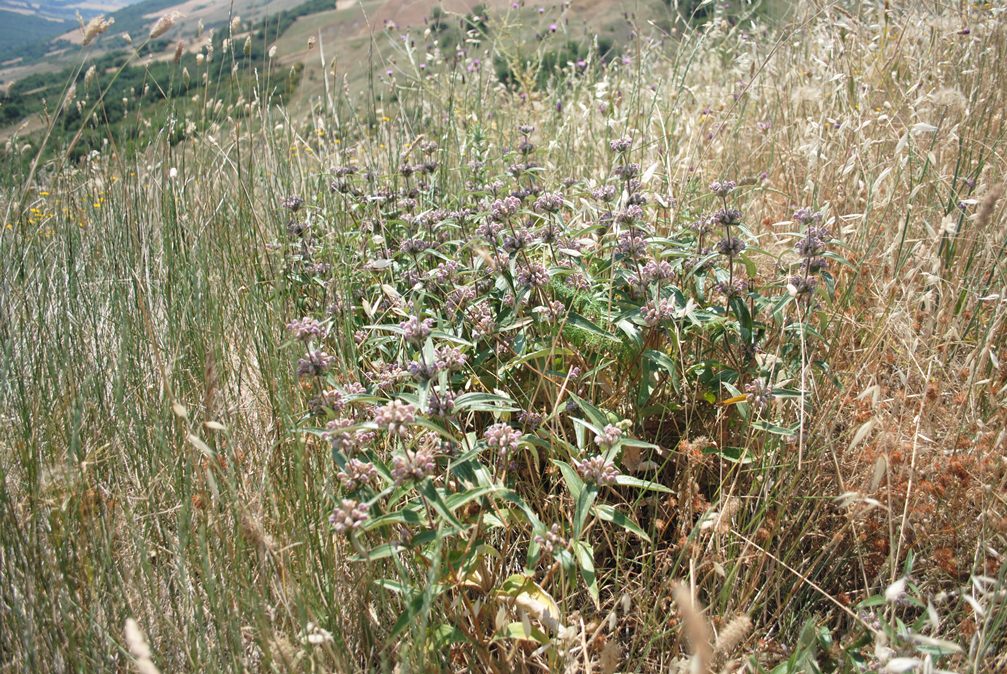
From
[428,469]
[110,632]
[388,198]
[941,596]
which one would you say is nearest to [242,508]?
[428,469]

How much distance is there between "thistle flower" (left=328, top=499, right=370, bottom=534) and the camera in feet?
4.03

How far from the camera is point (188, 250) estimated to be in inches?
91.0

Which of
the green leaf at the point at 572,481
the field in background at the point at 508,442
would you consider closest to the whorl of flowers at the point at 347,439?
the field in background at the point at 508,442

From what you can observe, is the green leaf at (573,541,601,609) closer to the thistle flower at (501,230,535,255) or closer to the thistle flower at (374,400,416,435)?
the thistle flower at (374,400,416,435)

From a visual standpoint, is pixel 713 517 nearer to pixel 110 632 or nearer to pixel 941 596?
pixel 941 596

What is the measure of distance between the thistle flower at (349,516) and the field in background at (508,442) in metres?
0.01

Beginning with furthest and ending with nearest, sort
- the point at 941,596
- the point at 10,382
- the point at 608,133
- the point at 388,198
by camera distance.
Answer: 1. the point at 608,133
2. the point at 388,198
3. the point at 10,382
4. the point at 941,596

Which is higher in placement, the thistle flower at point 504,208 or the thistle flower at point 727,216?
the thistle flower at point 504,208

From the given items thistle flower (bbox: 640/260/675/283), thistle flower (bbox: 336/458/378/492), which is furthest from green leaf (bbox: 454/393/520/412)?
thistle flower (bbox: 640/260/675/283)

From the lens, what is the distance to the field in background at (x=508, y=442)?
135 cm

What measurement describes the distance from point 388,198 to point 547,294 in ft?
3.04

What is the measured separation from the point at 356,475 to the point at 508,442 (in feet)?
1.03

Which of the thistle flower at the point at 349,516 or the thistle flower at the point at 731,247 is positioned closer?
the thistle flower at the point at 349,516

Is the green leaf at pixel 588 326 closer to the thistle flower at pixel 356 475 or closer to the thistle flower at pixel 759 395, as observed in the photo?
the thistle flower at pixel 759 395
